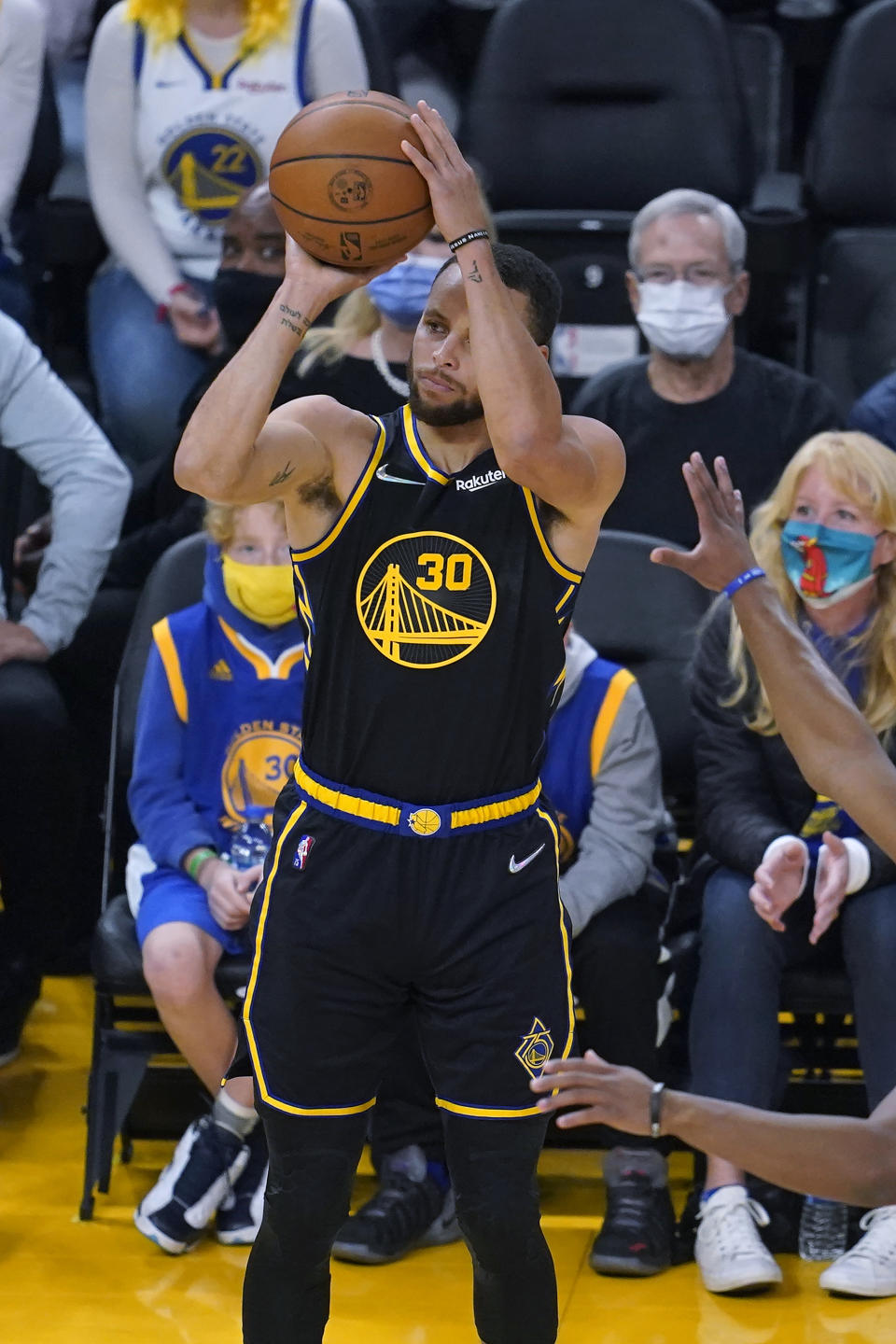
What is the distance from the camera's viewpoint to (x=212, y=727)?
13.6 feet

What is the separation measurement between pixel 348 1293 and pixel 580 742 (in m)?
1.20

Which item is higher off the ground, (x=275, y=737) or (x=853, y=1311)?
(x=275, y=737)

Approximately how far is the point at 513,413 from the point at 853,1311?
1864mm

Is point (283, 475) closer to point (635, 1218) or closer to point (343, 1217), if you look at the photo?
point (343, 1217)

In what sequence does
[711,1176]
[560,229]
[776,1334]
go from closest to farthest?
[776,1334], [711,1176], [560,229]

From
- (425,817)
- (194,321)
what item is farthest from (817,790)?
(194,321)

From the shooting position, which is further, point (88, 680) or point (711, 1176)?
point (88, 680)

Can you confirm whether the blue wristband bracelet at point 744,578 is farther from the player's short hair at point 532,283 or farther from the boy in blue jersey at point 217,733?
the boy in blue jersey at point 217,733

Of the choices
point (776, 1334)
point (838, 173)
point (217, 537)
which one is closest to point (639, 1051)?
point (776, 1334)

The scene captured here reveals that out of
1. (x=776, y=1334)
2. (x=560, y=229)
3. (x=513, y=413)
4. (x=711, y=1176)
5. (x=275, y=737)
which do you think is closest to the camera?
(x=513, y=413)

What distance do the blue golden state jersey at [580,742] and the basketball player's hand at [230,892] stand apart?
655 mm

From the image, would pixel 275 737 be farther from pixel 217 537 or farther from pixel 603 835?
pixel 603 835

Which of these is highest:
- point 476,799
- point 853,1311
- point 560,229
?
point 560,229

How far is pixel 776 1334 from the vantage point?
3486 mm
